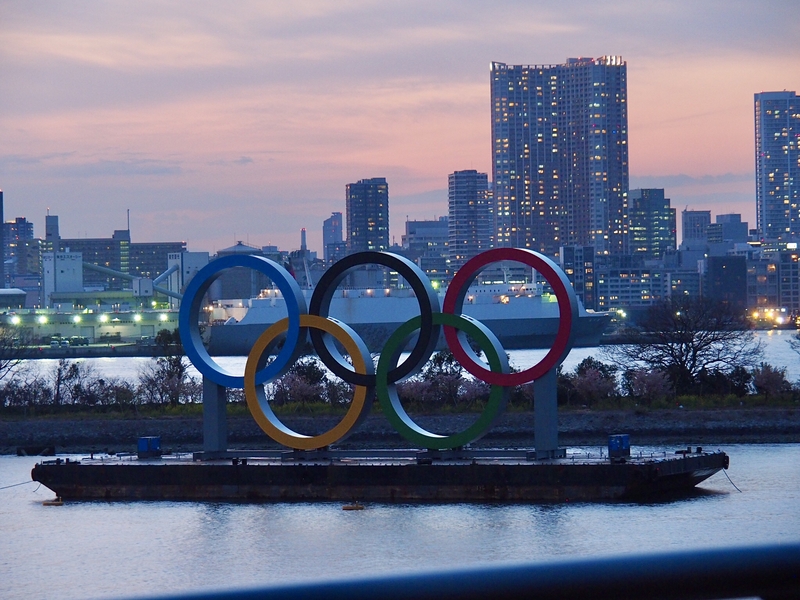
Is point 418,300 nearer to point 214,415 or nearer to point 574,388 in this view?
point 214,415

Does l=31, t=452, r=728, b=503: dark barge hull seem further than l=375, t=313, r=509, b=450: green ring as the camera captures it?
No

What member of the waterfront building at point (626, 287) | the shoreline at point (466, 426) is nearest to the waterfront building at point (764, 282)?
the waterfront building at point (626, 287)

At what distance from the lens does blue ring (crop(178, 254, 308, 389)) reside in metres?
23.6

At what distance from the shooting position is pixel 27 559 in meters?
19.4

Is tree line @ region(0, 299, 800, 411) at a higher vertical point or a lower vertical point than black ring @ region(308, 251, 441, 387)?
lower

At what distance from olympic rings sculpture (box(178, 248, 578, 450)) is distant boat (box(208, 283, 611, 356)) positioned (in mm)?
53728

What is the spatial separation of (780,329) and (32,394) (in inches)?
3996

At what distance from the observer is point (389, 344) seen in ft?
76.9

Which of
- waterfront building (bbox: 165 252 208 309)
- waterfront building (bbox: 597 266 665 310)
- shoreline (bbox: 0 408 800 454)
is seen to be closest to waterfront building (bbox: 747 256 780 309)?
waterfront building (bbox: 597 266 665 310)

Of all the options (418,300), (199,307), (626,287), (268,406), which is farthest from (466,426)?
(626,287)

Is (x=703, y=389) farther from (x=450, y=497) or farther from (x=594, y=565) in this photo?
(x=594, y=565)

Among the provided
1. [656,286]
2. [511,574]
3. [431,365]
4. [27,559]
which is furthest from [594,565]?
[656,286]

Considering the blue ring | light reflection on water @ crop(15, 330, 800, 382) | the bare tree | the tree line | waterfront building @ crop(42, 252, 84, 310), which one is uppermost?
waterfront building @ crop(42, 252, 84, 310)

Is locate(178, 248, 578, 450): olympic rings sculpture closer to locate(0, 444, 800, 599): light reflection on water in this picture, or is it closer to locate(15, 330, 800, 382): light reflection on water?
locate(0, 444, 800, 599): light reflection on water
